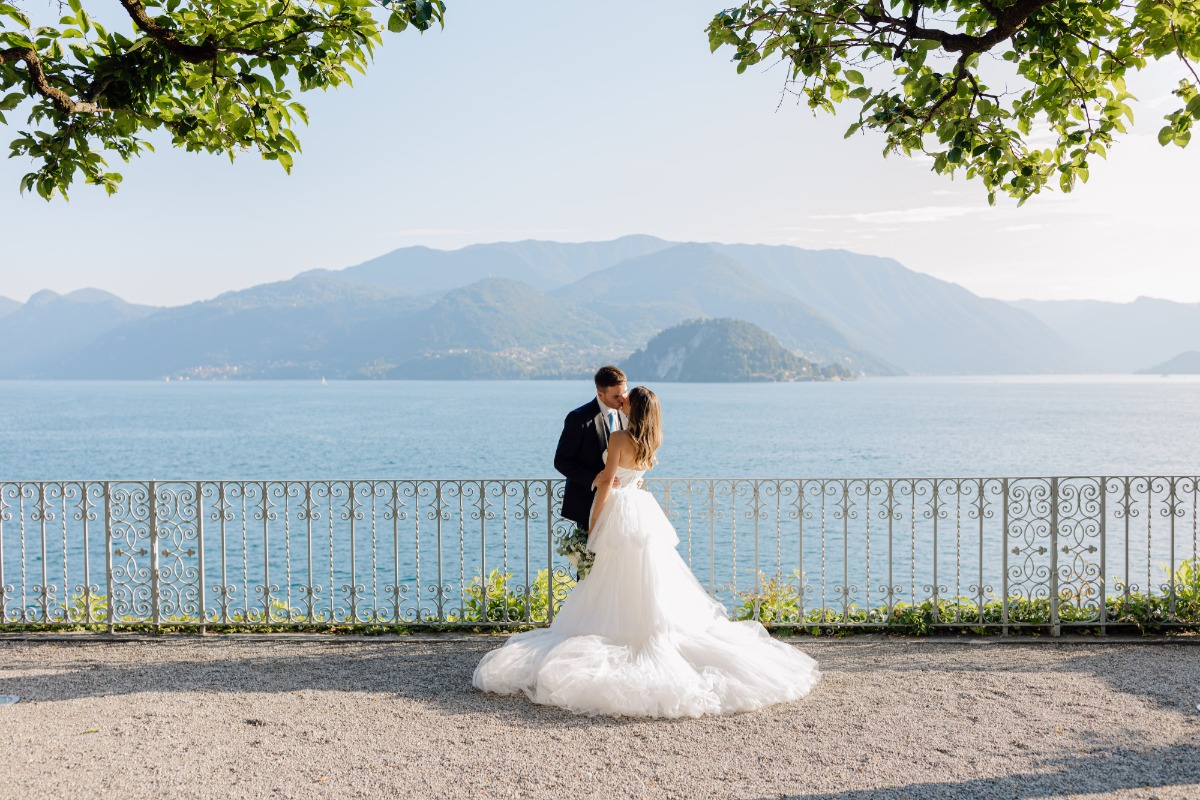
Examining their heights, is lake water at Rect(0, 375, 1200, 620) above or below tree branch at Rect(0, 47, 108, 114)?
below

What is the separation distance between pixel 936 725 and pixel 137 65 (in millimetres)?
6555

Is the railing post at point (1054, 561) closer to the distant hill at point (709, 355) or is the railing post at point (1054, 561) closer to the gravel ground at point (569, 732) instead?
the gravel ground at point (569, 732)

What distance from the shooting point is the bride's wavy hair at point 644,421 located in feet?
19.2

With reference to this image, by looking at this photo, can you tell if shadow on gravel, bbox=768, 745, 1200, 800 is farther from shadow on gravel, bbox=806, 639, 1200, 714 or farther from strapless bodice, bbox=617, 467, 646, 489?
strapless bodice, bbox=617, 467, 646, 489

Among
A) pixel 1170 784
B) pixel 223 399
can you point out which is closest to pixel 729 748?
pixel 1170 784

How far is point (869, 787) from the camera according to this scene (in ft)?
14.5

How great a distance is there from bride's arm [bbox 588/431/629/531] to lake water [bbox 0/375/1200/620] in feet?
2.43

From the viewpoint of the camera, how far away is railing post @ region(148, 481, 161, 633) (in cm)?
745

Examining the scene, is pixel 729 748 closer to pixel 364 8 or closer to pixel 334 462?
pixel 364 8

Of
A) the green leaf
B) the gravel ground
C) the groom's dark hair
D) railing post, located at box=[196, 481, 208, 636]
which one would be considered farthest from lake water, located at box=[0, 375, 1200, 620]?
the green leaf

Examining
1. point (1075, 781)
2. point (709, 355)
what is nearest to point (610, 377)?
point (1075, 781)

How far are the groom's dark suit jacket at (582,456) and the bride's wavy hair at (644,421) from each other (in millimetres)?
385

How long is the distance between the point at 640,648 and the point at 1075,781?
2.50 m

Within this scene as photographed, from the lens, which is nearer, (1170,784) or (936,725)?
(1170,784)
